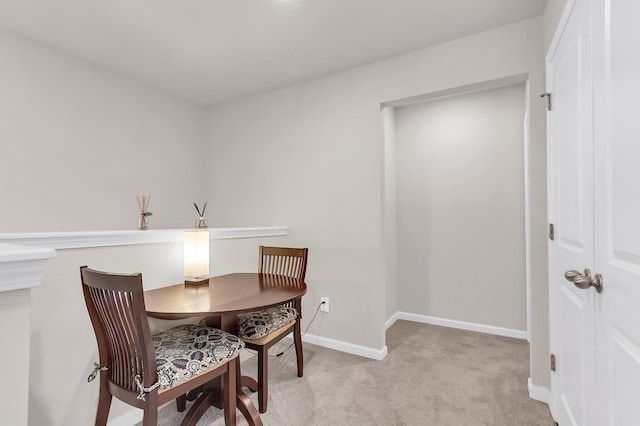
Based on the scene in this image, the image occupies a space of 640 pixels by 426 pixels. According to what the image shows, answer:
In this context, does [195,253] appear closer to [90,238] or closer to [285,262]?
[90,238]

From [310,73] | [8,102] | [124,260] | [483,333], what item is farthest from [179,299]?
[483,333]

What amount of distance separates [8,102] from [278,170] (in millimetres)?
2059

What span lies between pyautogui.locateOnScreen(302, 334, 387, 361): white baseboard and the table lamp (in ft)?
4.45

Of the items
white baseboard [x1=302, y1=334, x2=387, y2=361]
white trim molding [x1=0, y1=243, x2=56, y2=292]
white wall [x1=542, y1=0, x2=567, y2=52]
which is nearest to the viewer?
white trim molding [x1=0, y1=243, x2=56, y2=292]

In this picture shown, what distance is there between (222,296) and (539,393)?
2075 mm

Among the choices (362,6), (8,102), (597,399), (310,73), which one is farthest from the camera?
(310,73)

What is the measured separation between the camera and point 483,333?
313 centimetres

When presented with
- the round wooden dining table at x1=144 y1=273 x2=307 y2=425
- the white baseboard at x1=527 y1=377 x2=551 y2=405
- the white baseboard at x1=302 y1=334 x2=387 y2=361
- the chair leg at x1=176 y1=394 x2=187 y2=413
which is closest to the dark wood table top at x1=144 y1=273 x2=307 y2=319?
the round wooden dining table at x1=144 y1=273 x2=307 y2=425

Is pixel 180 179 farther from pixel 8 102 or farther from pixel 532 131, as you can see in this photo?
pixel 532 131

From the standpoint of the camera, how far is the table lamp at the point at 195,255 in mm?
1968

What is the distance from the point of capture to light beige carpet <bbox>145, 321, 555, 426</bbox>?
5.89 ft

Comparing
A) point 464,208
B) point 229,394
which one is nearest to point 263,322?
point 229,394

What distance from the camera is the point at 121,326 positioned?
4.03ft

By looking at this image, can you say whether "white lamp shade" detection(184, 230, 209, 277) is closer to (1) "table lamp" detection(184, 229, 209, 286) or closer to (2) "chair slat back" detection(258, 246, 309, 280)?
(1) "table lamp" detection(184, 229, 209, 286)
